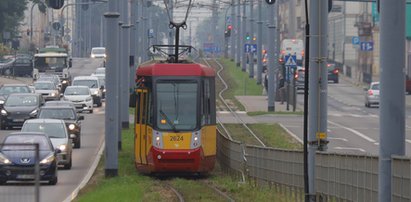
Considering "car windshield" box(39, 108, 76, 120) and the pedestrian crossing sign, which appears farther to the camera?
the pedestrian crossing sign

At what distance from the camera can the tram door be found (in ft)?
99.8

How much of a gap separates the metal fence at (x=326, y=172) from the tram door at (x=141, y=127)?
2.42m

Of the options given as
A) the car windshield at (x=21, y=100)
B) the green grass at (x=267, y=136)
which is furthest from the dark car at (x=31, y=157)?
the car windshield at (x=21, y=100)

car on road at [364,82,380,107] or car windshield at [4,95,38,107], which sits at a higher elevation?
car windshield at [4,95,38,107]

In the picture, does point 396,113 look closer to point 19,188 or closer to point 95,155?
point 19,188

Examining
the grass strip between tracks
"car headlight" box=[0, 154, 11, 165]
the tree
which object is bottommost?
the grass strip between tracks

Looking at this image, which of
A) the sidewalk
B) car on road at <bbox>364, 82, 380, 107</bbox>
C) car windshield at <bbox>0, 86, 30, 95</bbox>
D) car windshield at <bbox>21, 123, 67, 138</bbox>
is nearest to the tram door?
car windshield at <bbox>21, 123, 67, 138</bbox>

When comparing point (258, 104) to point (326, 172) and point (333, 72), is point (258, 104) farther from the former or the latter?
point (326, 172)

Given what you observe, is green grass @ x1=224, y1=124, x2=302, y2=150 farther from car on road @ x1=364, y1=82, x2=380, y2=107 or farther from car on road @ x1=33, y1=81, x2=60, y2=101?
car on road @ x1=364, y1=82, x2=380, y2=107

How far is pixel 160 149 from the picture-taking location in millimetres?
29781

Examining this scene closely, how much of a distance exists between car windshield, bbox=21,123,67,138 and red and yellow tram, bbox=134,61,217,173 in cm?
451

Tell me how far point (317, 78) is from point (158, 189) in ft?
26.8

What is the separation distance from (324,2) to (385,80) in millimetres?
6716

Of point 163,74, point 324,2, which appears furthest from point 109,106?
point 324,2
